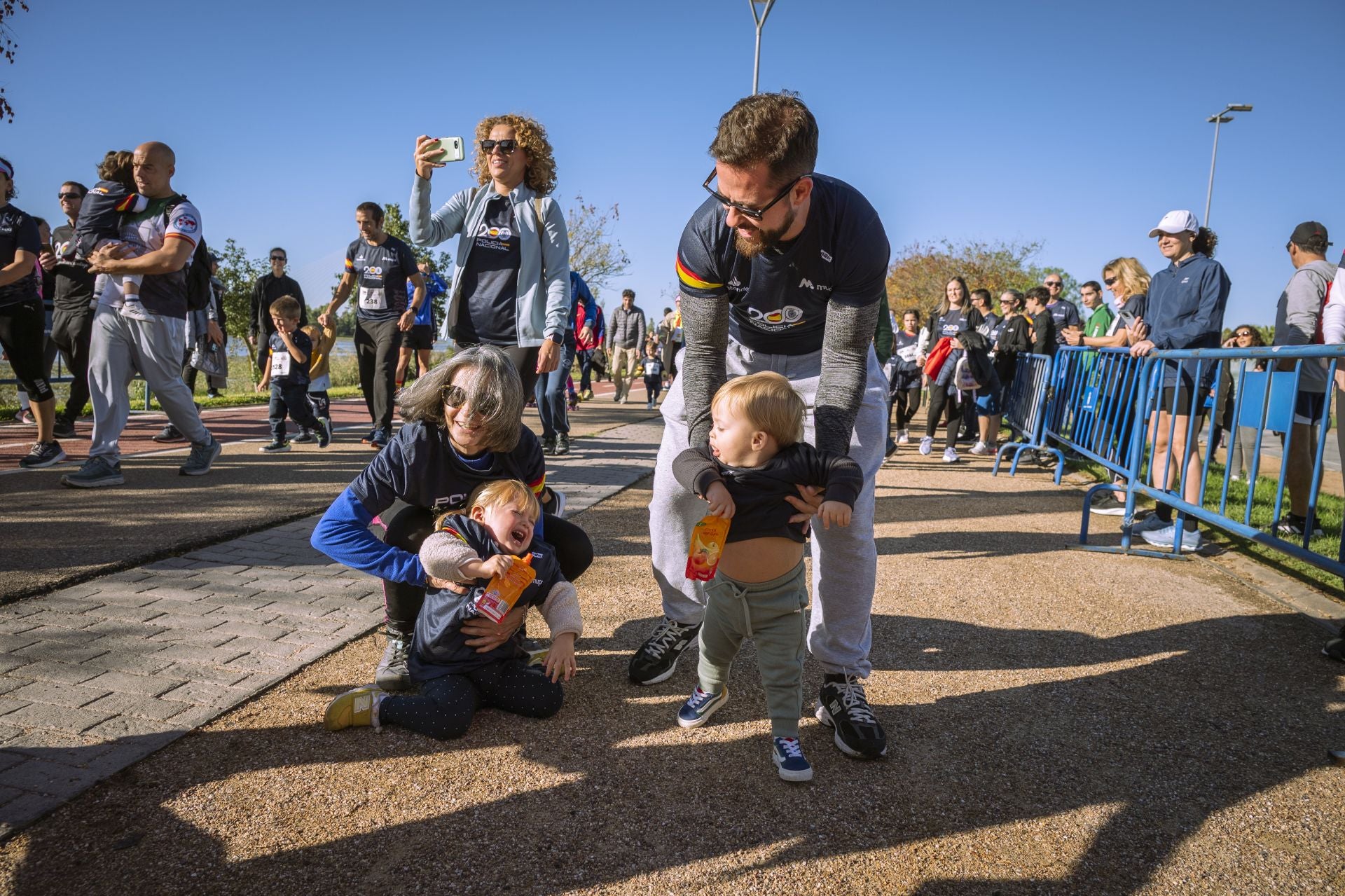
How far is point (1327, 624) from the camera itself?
4090mm

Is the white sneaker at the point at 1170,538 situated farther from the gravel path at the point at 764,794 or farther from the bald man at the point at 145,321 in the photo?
the bald man at the point at 145,321

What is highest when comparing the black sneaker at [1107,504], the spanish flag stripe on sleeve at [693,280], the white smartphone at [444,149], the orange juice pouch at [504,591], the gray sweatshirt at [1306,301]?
the white smartphone at [444,149]

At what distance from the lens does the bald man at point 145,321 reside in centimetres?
566

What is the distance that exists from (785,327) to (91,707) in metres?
2.51

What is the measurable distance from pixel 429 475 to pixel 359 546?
12.7 inches

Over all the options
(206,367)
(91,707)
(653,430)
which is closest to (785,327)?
(91,707)

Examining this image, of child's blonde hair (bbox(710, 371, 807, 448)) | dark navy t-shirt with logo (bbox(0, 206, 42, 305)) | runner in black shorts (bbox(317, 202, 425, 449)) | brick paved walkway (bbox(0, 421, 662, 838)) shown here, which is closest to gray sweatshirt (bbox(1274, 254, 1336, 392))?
child's blonde hair (bbox(710, 371, 807, 448))

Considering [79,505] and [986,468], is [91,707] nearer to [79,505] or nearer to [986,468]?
[79,505]

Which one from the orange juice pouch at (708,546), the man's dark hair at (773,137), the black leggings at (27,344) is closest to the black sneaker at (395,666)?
the orange juice pouch at (708,546)

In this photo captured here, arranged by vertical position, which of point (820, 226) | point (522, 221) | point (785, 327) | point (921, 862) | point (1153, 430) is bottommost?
point (921, 862)

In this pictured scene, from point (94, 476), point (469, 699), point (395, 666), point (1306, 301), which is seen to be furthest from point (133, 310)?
point (1306, 301)

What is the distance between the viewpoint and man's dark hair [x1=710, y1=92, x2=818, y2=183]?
2.38 m

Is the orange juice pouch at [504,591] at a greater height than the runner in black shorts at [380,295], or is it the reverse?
the runner in black shorts at [380,295]

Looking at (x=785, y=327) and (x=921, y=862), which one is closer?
Result: (x=921, y=862)
